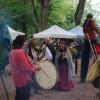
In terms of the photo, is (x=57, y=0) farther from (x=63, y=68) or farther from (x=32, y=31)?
(x=63, y=68)

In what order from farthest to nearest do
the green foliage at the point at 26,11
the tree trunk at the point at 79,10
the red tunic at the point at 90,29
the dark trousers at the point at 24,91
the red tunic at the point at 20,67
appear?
the green foliage at the point at 26,11 → the tree trunk at the point at 79,10 → the red tunic at the point at 90,29 → the dark trousers at the point at 24,91 → the red tunic at the point at 20,67

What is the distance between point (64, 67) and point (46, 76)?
3.35 ft

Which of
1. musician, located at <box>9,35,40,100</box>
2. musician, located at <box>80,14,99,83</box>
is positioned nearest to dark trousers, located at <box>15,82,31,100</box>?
musician, located at <box>9,35,40,100</box>

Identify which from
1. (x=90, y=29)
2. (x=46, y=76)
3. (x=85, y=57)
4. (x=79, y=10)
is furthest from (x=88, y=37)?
(x=79, y=10)

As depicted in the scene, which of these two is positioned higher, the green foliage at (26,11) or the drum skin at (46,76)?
the drum skin at (46,76)

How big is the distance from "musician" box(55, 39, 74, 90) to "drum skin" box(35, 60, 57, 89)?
0.45 meters

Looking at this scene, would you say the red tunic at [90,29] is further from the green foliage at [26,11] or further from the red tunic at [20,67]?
the green foliage at [26,11]

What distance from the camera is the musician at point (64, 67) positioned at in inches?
582

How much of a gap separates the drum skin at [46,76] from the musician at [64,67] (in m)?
0.45

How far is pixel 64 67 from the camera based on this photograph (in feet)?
49.2

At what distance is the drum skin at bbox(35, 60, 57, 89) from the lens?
13.7 m

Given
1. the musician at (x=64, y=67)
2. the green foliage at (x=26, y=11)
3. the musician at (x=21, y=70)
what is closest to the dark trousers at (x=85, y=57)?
the musician at (x=64, y=67)

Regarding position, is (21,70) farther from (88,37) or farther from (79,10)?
(79,10)

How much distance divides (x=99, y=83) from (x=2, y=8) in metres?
41.4
